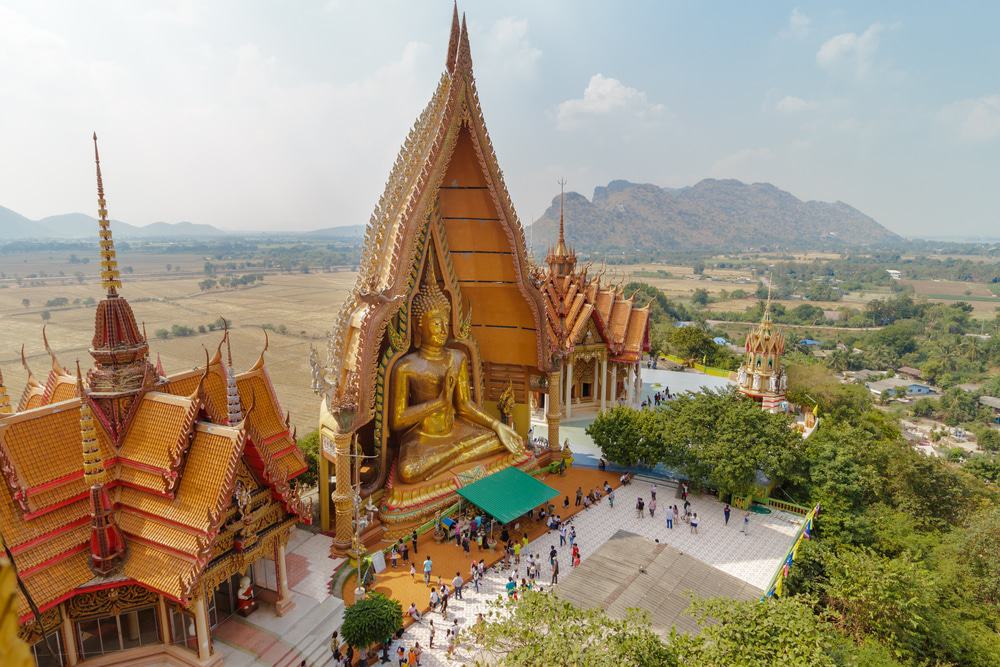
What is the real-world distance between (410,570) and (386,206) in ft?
35.4

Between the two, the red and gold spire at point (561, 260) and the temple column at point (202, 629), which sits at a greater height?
the red and gold spire at point (561, 260)

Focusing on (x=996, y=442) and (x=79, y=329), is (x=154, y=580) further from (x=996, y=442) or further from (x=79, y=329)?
(x=79, y=329)

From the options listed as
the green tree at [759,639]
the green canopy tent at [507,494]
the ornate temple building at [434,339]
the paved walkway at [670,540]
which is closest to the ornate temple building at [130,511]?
the ornate temple building at [434,339]

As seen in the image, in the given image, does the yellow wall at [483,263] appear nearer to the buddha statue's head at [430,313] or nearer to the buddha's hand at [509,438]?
the buddha statue's head at [430,313]

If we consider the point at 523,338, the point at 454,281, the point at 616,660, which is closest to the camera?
the point at 616,660

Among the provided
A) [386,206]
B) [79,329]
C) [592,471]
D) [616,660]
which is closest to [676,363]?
[592,471]

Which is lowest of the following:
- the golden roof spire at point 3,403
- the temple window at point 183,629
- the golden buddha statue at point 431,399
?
the temple window at point 183,629

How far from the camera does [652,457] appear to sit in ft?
72.9

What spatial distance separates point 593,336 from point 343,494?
17.5 m

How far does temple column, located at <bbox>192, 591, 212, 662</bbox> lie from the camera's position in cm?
1114

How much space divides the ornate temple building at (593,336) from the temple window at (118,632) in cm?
→ 1990

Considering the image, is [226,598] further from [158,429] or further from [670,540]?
[670,540]

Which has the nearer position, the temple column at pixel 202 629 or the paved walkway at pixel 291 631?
the temple column at pixel 202 629

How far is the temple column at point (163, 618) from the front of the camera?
1141 centimetres
